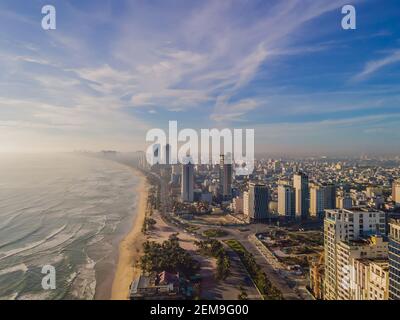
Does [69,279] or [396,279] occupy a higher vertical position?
[396,279]

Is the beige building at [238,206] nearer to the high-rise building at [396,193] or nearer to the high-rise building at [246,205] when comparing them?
the high-rise building at [246,205]

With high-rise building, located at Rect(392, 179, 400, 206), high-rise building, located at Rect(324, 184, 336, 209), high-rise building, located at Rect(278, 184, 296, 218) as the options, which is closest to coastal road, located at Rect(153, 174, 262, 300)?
high-rise building, located at Rect(278, 184, 296, 218)

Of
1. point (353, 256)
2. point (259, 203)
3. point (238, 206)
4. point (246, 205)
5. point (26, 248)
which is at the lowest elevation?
point (26, 248)

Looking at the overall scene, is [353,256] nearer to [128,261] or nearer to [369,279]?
[369,279]

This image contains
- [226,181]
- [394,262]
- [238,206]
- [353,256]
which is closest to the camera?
[394,262]

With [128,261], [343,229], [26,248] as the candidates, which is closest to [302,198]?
[128,261]
